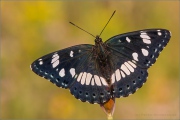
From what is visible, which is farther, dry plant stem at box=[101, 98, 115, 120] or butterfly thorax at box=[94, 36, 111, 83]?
butterfly thorax at box=[94, 36, 111, 83]

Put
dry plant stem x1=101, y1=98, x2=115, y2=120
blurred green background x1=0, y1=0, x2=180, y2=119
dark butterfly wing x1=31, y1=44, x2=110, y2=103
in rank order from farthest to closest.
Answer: blurred green background x1=0, y1=0, x2=180, y2=119, dark butterfly wing x1=31, y1=44, x2=110, y2=103, dry plant stem x1=101, y1=98, x2=115, y2=120

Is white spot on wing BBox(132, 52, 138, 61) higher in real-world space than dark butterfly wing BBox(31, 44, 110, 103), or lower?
higher

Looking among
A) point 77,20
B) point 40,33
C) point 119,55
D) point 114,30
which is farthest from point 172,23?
point 119,55

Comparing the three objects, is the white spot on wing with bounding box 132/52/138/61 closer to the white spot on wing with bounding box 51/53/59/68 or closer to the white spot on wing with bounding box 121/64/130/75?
the white spot on wing with bounding box 121/64/130/75

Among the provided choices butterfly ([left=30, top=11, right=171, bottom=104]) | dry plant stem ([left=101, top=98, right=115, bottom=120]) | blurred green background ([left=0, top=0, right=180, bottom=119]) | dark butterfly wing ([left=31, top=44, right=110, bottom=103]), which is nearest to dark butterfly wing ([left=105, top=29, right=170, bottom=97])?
butterfly ([left=30, top=11, right=171, bottom=104])

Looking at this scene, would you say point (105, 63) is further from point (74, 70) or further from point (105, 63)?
point (74, 70)

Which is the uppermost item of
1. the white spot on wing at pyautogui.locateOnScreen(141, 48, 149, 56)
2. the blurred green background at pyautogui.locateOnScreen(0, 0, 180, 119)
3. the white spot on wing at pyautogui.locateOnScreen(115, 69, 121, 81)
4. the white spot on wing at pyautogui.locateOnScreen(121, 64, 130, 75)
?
the white spot on wing at pyautogui.locateOnScreen(141, 48, 149, 56)

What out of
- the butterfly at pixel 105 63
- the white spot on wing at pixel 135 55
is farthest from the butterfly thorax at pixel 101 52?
the white spot on wing at pixel 135 55

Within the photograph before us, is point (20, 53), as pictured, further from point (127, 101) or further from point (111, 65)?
point (111, 65)

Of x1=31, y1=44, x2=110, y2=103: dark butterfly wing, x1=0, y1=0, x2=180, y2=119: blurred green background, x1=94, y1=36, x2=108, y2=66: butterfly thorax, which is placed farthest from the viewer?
x1=0, y1=0, x2=180, y2=119: blurred green background
